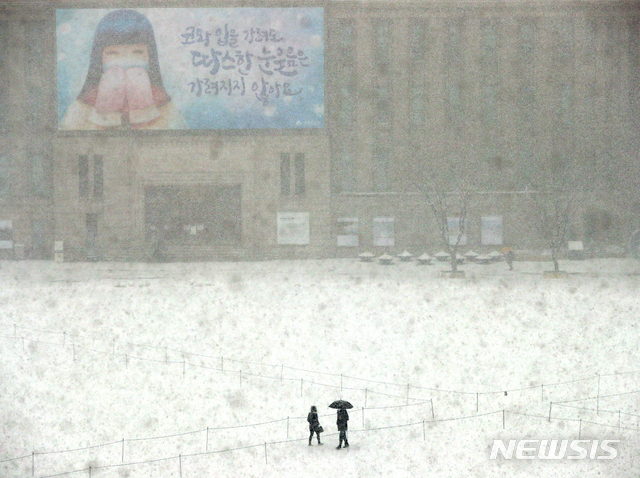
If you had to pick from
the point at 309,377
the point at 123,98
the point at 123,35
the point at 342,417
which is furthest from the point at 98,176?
the point at 342,417

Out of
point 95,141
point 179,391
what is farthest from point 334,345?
point 95,141

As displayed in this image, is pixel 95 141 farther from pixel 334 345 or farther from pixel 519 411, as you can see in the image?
pixel 519 411

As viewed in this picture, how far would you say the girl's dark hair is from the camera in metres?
41.7

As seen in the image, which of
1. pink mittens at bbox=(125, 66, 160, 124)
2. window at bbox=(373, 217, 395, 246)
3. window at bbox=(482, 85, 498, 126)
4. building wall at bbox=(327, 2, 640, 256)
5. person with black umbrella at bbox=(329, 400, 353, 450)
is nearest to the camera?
person with black umbrella at bbox=(329, 400, 353, 450)

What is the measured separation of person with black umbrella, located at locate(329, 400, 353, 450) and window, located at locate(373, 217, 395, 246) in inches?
1290

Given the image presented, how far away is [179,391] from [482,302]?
40.6 feet

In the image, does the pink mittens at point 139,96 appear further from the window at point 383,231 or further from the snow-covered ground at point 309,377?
the snow-covered ground at point 309,377

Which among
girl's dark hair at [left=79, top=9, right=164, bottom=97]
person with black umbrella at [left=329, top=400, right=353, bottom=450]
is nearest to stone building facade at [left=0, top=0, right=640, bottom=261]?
girl's dark hair at [left=79, top=9, right=164, bottom=97]

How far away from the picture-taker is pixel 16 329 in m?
19.2

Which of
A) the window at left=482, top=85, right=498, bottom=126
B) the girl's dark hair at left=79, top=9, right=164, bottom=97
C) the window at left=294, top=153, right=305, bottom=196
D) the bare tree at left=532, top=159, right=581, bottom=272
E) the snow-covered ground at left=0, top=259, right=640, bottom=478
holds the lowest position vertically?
the snow-covered ground at left=0, top=259, right=640, bottom=478

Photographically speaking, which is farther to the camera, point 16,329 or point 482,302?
point 482,302

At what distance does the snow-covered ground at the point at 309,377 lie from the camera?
36.2 ft

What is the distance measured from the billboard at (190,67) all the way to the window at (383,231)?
7184mm

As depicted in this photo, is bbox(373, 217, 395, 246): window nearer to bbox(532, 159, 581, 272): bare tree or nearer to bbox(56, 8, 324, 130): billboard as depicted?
bbox(56, 8, 324, 130): billboard
